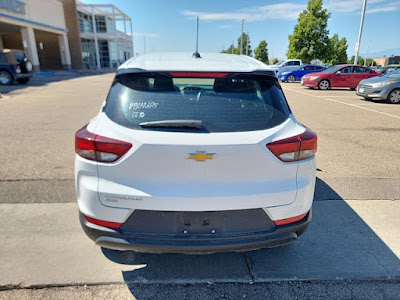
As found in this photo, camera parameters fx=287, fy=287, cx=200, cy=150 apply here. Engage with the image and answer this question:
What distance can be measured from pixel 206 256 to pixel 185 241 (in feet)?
2.75

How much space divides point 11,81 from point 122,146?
20460 millimetres

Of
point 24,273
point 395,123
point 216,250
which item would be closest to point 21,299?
point 24,273

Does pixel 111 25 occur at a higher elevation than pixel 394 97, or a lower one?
higher

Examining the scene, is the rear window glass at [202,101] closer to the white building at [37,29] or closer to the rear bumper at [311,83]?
the rear bumper at [311,83]

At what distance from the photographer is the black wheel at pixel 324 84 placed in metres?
18.0

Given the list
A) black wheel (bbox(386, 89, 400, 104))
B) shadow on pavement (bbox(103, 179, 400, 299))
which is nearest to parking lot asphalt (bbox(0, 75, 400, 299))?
shadow on pavement (bbox(103, 179, 400, 299))

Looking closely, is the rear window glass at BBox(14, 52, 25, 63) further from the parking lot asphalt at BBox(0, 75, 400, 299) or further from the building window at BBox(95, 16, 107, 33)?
the building window at BBox(95, 16, 107, 33)

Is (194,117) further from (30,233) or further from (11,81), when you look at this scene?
(11,81)

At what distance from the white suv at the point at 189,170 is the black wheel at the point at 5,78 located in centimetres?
1994

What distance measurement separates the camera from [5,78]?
18.1 metres

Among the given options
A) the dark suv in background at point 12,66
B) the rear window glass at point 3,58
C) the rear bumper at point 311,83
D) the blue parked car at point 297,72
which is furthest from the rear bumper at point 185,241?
the blue parked car at point 297,72

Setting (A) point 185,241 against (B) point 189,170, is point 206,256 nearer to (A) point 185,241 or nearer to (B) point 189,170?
(A) point 185,241

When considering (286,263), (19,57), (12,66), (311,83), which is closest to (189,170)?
(286,263)

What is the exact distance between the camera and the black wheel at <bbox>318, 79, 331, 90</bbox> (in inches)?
709
